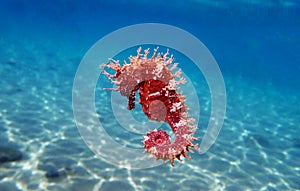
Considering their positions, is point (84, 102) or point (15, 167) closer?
point (15, 167)

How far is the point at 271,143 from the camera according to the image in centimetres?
1078

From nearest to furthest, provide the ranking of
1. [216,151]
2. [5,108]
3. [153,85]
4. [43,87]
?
[153,85], [216,151], [5,108], [43,87]

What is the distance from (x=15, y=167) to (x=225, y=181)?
5.43 meters

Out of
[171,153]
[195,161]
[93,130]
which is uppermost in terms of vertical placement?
[93,130]

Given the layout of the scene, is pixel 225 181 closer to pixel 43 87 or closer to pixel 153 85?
pixel 153 85

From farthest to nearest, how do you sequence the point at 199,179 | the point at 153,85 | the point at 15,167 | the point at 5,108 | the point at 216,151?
the point at 5,108 → the point at 216,151 → the point at 199,179 → the point at 15,167 → the point at 153,85

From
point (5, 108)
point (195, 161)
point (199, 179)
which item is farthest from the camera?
point (5, 108)

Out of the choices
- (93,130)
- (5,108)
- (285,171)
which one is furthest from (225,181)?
(5,108)

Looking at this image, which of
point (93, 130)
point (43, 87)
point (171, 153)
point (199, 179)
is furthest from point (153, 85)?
point (43, 87)

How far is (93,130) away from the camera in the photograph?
31.3 feet

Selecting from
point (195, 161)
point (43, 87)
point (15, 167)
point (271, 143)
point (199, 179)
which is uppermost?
point (43, 87)

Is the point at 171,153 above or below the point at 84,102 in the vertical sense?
below

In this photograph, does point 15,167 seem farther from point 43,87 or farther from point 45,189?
point 43,87

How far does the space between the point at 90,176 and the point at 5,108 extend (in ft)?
16.7
